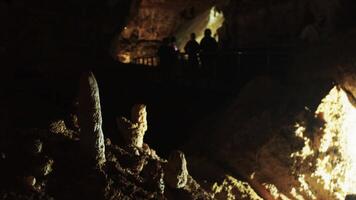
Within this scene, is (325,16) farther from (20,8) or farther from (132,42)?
(132,42)

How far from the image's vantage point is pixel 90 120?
7117 millimetres

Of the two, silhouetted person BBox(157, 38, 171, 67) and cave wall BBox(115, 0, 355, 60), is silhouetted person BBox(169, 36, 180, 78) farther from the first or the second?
cave wall BBox(115, 0, 355, 60)

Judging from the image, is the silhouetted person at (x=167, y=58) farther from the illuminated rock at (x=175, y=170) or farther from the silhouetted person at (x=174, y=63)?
the illuminated rock at (x=175, y=170)

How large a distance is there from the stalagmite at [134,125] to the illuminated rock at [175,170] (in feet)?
4.25

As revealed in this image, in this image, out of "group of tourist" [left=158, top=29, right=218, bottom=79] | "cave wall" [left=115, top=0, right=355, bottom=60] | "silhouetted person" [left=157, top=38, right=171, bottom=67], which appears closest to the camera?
"cave wall" [left=115, top=0, right=355, bottom=60]

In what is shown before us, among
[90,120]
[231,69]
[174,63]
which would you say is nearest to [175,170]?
[90,120]

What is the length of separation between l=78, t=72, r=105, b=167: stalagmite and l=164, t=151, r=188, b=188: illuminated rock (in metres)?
1.07

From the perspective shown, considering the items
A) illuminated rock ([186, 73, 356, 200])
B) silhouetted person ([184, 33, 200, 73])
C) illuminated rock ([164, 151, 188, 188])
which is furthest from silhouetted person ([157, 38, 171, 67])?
illuminated rock ([164, 151, 188, 188])

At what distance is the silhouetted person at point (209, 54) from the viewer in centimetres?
1312

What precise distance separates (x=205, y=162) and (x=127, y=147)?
8.49ft

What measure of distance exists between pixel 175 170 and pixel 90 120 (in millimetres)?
1582

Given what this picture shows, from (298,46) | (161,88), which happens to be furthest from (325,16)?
(161,88)

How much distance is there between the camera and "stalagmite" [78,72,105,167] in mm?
7051

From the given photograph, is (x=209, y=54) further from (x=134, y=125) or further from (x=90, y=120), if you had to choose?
(x=90, y=120)
